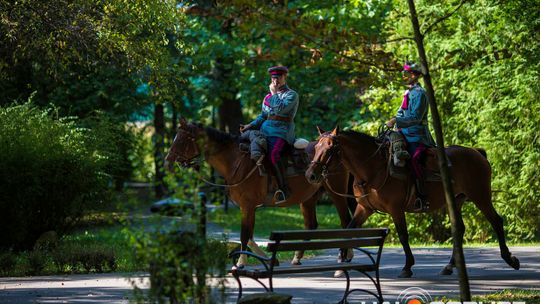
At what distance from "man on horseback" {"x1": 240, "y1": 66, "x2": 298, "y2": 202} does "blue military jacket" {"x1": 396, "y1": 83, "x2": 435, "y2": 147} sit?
6.15 feet

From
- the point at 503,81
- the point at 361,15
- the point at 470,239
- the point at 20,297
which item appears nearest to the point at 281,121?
the point at 20,297

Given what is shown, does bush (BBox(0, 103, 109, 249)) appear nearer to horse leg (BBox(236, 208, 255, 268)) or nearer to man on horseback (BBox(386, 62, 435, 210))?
horse leg (BBox(236, 208, 255, 268))

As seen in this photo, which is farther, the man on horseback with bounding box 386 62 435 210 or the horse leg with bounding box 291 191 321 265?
the horse leg with bounding box 291 191 321 265

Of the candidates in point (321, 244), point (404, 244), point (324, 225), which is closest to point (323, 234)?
point (321, 244)

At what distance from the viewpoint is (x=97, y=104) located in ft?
117

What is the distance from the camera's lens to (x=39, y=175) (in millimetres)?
21609

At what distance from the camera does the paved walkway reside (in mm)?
12695

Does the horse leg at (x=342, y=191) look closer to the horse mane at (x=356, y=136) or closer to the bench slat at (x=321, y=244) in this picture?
the horse mane at (x=356, y=136)

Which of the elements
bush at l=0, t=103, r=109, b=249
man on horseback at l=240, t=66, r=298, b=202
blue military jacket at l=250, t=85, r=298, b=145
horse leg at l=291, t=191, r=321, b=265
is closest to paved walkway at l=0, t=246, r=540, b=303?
horse leg at l=291, t=191, r=321, b=265

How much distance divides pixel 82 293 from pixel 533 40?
1278 cm

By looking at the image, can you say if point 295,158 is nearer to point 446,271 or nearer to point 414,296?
point 446,271

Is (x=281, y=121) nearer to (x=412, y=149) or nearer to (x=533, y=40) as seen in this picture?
(x=412, y=149)

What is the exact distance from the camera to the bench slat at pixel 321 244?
1089cm

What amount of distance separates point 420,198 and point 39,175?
9417mm
